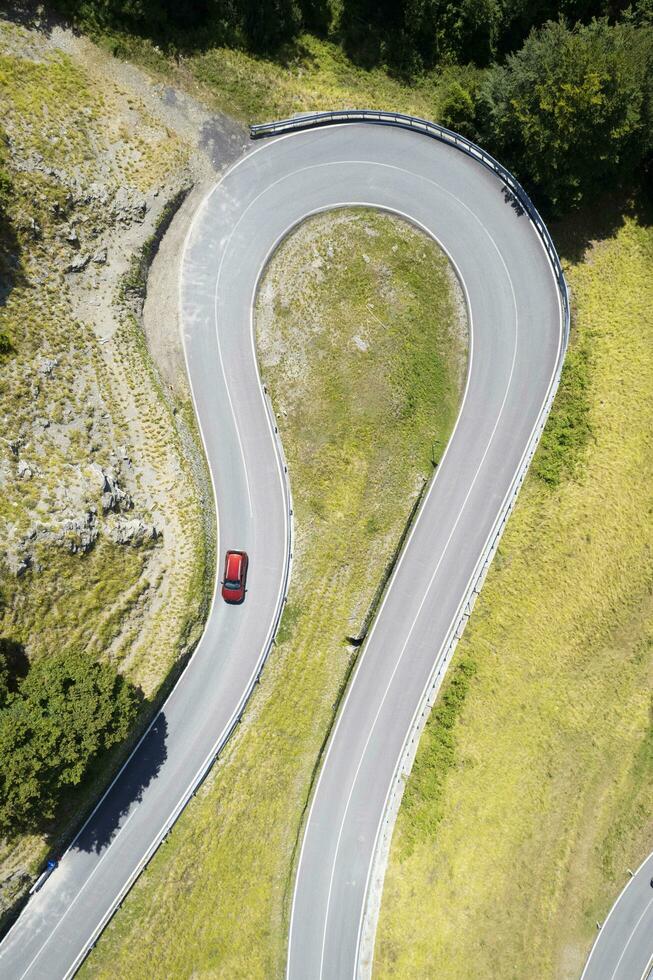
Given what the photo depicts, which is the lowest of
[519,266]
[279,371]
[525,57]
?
[279,371]

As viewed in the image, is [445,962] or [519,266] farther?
[519,266]

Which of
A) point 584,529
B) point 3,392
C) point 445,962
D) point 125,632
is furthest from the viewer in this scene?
point 584,529

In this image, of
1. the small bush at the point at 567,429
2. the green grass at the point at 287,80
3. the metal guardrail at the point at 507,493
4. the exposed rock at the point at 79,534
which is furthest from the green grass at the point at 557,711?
the exposed rock at the point at 79,534

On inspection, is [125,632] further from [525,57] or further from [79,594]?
[525,57]

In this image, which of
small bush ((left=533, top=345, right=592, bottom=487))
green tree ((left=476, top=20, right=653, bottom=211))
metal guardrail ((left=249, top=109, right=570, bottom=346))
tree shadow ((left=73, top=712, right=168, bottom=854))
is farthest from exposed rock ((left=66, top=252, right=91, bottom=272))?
small bush ((left=533, top=345, right=592, bottom=487))

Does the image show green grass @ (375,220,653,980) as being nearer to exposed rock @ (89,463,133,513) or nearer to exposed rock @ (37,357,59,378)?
exposed rock @ (89,463,133,513)

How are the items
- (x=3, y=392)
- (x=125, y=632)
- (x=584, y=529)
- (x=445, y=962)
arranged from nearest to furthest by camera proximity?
(x=3, y=392)
(x=125, y=632)
(x=445, y=962)
(x=584, y=529)

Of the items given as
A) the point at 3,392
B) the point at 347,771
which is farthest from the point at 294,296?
the point at 347,771
